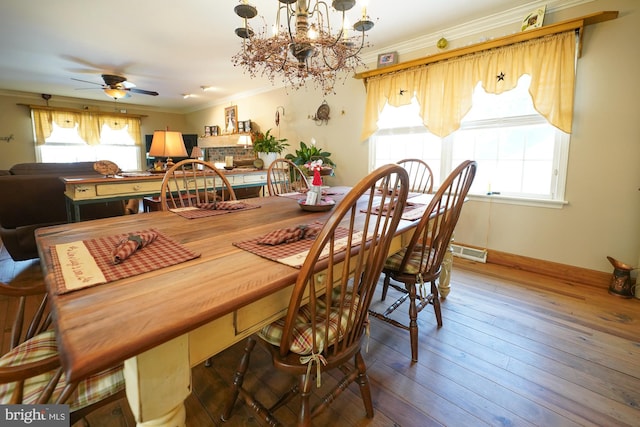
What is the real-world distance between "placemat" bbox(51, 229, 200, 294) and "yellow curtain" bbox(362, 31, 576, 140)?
296 centimetres

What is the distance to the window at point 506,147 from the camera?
2.62m

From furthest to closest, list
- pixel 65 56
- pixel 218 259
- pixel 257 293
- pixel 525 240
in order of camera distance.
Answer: pixel 65 56
pixel 525 240
pixel 218 259
pixel 257 293

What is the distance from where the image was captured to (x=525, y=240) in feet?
9.10

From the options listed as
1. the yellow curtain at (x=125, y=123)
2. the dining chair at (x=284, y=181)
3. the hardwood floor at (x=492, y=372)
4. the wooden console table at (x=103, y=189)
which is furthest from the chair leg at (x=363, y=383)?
the yellow curtain at (x=125, y=123)

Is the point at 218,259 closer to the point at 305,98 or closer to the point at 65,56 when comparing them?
the point at 305,98

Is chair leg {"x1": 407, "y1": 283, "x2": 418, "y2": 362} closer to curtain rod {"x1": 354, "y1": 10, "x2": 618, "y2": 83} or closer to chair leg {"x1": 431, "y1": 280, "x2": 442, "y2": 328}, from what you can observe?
chair leg {"x1": 431, "y1": 280, "x2": 442, "y2": 328}

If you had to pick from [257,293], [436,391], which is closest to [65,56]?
[257,293]

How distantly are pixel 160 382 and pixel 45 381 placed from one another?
1.53ft

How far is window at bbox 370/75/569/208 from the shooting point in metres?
2.62

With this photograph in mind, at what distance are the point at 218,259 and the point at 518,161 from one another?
301 centimetres

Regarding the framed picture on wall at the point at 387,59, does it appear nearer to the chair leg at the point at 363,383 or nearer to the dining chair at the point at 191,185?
the dining chair at the point at 191,185

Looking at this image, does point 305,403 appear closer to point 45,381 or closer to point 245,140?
point 45,381

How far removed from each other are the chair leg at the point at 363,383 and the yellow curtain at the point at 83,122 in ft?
27.3

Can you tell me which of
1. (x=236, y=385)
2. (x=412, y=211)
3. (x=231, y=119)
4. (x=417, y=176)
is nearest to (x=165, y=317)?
(x=236, y=385)
